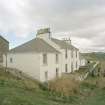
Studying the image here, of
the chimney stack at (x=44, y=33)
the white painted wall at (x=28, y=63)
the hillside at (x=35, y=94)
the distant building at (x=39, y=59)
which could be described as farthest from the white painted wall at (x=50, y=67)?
the chimney stack at (x=44, y=33)

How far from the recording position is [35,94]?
25.4 metres

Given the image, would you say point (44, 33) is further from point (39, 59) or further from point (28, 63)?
point (39, 59)

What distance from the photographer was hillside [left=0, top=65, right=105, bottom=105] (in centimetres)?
1998

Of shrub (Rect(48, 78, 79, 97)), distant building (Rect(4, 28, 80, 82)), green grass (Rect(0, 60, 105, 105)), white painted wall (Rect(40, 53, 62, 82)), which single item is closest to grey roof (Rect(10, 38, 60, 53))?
distant building (Rect(4, 28, 80, 82))

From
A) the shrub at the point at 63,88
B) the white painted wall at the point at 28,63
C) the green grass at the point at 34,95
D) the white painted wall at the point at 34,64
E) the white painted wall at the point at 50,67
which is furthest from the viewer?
the white painted wall at the point at 50,67

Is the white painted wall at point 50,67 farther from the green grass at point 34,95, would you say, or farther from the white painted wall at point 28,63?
the green grass at point 34,95

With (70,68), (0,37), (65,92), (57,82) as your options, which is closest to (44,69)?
(57,82)

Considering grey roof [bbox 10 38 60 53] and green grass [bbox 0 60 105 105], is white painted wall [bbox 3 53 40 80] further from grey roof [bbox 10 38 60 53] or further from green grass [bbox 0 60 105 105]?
green grass [bbox 0 60 105 105]

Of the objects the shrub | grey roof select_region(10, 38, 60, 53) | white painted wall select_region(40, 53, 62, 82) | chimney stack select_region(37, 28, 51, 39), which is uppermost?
chimney stack select_region(37, 28, 51, 39)

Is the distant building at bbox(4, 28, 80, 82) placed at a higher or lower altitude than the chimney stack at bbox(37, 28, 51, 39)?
lower

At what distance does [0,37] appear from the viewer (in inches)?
2114

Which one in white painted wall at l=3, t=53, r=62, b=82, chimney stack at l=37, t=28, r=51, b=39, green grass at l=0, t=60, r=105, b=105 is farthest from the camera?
chimney stack at l=37, t=28, r=51, b=39

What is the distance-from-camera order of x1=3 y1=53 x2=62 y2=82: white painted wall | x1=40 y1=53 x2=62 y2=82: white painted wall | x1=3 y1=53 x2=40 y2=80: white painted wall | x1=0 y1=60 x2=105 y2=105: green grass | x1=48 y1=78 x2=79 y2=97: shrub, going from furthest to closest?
x1=40 y1=53 x2=62 y2=82: white painted wall, x1=3 y1=53 x2=40 y2=80: white painted wall, x1=3 y1=53 x2=62 y2=82: white painted wall, x1=48 y1=78 x2=79 y2=97: shrub, x1=0 y1=60 x2=105 y2=105: green grass

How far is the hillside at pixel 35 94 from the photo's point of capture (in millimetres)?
19980
